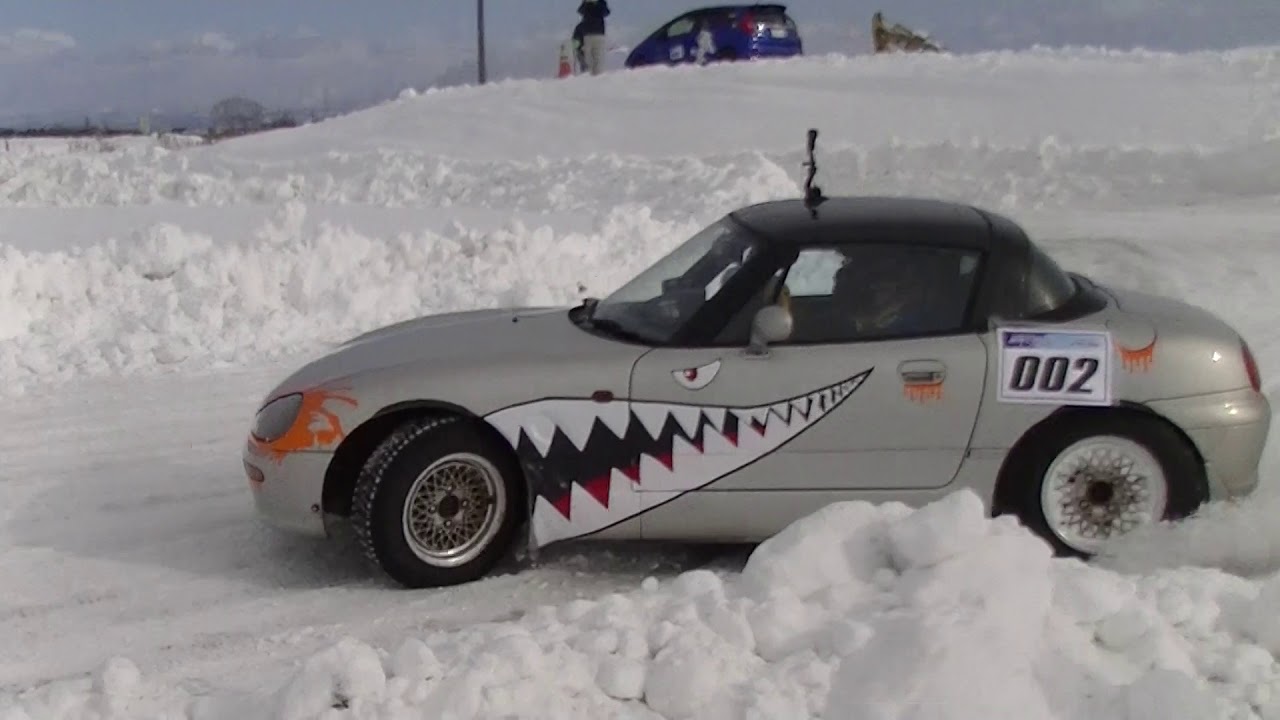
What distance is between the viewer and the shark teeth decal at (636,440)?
4.39 metres

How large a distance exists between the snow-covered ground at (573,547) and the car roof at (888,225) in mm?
1275

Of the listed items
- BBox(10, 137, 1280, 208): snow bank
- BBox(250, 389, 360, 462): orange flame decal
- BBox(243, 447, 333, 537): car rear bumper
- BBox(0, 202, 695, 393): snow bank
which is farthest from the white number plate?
BBox(10, 137, 1280, 208): snow bank

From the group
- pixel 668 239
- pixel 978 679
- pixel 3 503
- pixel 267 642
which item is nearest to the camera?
pixel 978 679

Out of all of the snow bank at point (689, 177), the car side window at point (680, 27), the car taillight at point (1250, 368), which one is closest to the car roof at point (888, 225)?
the car taillight at point (1250, 368)

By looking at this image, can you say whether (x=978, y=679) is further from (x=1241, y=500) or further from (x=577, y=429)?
(x=1241, y=500)

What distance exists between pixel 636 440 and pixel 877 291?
1.10 metres

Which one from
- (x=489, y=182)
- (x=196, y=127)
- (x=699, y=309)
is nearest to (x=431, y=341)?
(x=699, y=309)

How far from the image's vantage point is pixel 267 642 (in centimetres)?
405

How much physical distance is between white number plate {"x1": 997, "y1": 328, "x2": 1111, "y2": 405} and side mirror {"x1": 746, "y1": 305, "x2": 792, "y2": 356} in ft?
2.67

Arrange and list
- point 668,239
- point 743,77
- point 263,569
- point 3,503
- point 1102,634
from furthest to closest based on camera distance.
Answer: point 743,77
point 668,239
point 3,503
point 263,569
point 1102,634

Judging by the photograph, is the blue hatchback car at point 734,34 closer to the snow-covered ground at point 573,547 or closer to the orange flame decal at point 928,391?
the snow-covered ground at point 573,547

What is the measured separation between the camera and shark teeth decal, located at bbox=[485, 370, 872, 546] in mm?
4395

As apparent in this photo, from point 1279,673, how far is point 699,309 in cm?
226

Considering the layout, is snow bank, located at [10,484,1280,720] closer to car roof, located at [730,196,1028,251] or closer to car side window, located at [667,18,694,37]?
car roof, located at [730,196,1028,251]
